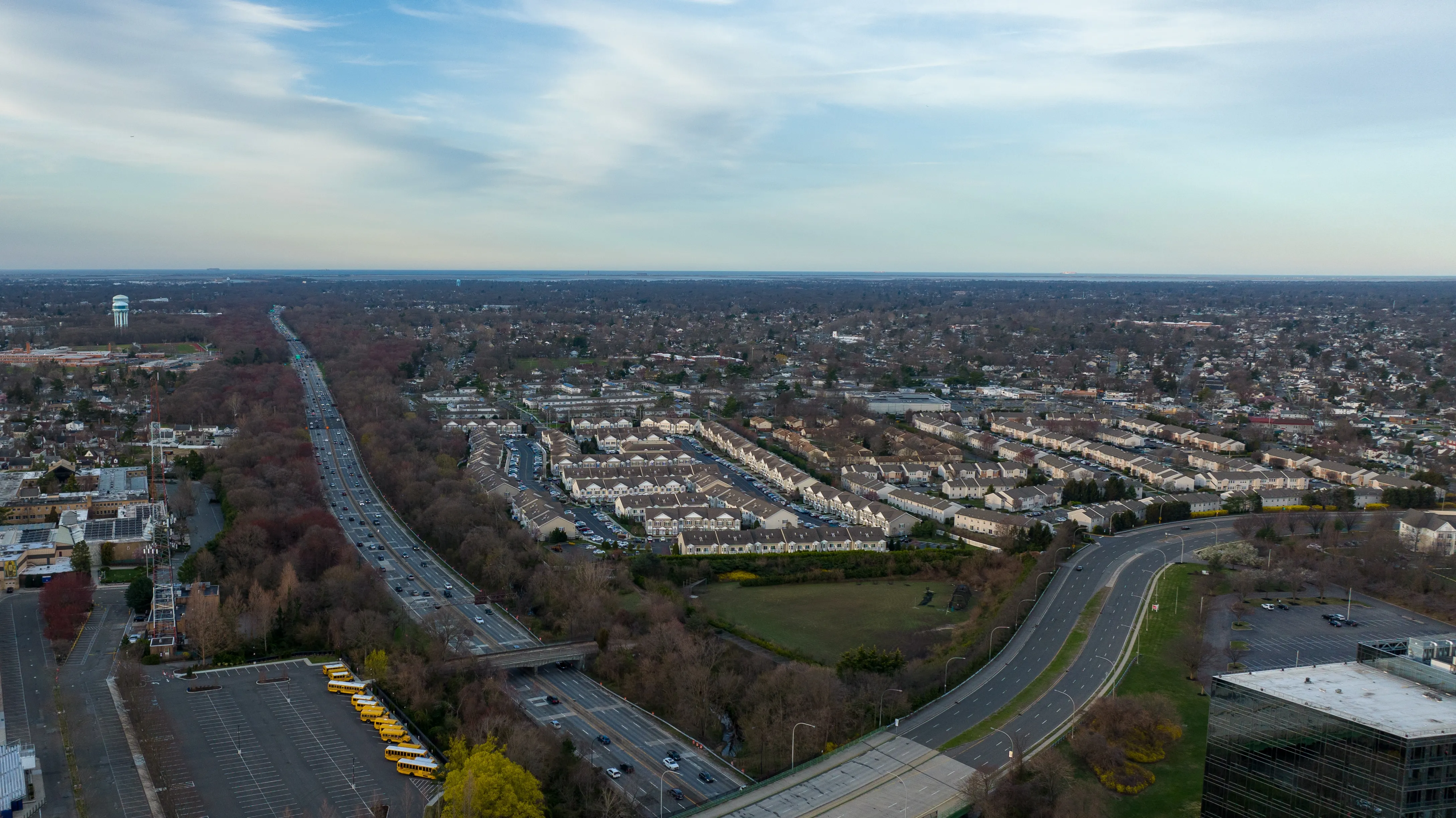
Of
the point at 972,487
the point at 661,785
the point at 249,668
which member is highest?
the point at 972,487

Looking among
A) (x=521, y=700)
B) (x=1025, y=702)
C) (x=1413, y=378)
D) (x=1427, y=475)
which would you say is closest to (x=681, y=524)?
(x=521, y=700)

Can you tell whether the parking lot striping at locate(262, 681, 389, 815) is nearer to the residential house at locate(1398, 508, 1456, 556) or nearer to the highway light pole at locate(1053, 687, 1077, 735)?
the highway light pole at locate(1053, 687, 1077, 735)

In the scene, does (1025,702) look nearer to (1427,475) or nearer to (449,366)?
(1427,475)

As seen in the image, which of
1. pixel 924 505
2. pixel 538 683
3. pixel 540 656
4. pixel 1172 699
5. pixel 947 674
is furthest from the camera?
pixel 924 505

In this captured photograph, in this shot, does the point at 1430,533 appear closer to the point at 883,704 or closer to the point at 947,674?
the point at 947,674

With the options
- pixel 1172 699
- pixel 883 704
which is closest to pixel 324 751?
pixel 883 704
